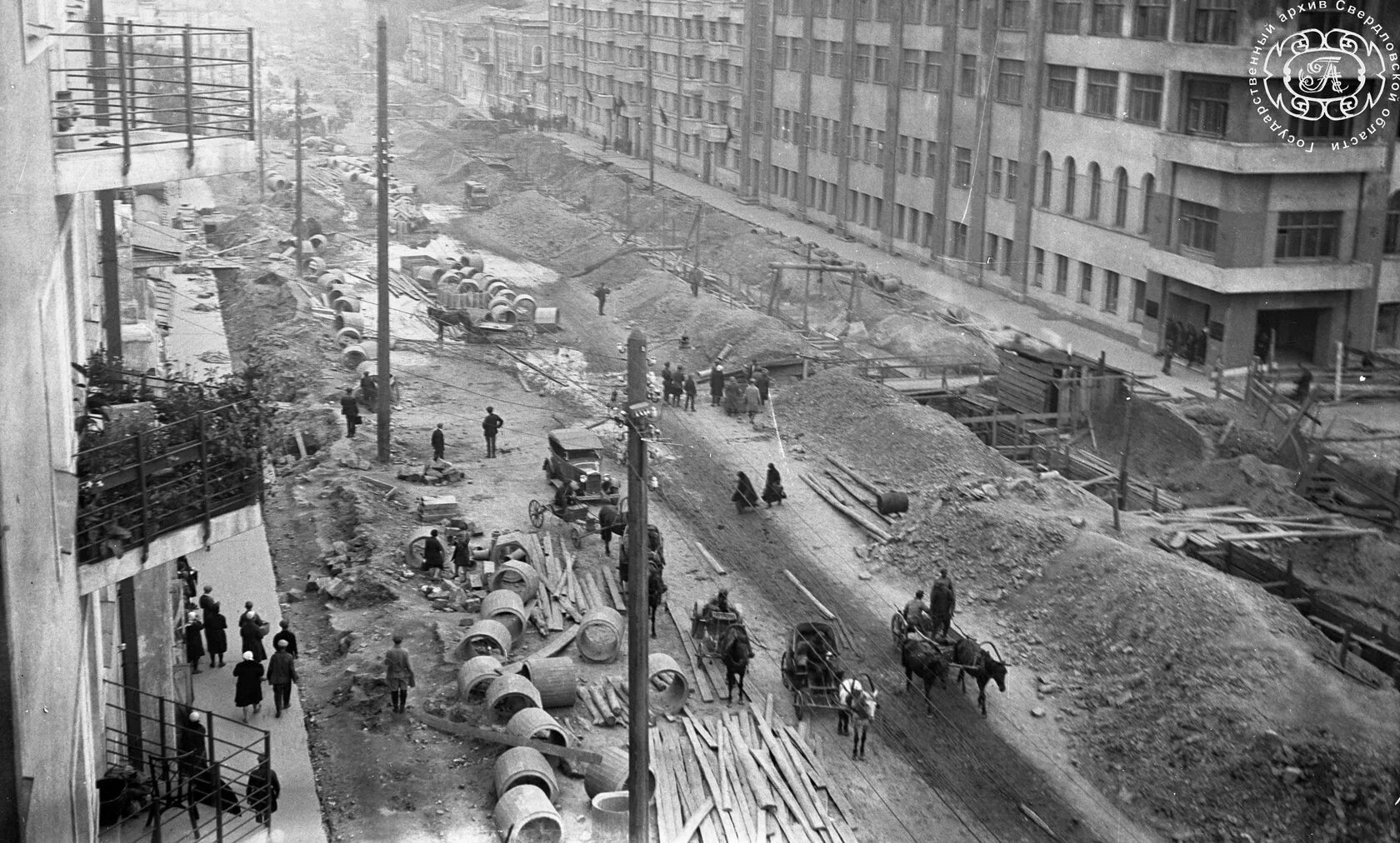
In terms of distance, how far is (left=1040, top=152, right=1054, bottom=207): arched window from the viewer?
5112 centimetres

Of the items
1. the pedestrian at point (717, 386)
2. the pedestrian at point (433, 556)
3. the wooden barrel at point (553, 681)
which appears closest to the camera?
the wooden barrel at point (553, 681)

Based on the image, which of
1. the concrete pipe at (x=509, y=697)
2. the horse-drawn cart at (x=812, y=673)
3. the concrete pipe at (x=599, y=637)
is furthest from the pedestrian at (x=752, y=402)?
the concrete pipe at (x=509, y=697)

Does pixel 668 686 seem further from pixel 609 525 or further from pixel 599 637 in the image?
pixel 609 525

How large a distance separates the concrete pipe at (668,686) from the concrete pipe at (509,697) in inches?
68.9

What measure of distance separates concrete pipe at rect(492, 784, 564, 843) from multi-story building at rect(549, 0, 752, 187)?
53305 millimetres

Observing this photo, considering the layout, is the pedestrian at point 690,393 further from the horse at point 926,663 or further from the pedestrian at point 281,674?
the pedestrian at point 281,674

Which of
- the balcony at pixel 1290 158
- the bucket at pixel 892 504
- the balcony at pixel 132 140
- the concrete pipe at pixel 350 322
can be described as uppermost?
the balcony at pixel 132 140

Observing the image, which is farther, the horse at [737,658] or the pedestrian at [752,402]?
the pedestrian at [752,402]

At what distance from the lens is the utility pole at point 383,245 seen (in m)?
31.3

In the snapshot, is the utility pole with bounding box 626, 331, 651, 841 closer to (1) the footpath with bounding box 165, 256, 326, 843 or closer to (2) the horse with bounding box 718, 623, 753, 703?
(1) the footpath with bounding box 165, 256, 326, 843

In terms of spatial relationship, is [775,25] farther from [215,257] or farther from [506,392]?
[506,392]

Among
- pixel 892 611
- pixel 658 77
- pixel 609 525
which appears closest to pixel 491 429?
pixel 609 525

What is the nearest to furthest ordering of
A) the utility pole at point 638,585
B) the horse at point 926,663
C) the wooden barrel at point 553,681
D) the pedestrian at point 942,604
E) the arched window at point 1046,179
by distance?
the utility pole at point 638,585 < the wooden barrel at point 553,681 < the horse at point 926,663 < the pedestrian at point 942,604 < the arched window at point 1046,179

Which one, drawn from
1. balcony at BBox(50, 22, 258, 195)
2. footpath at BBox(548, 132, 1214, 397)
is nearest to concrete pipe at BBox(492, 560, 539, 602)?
balcony at BBox(50, 22, 258, 195)
